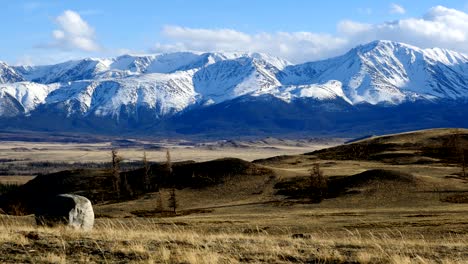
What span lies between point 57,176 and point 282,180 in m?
53.7

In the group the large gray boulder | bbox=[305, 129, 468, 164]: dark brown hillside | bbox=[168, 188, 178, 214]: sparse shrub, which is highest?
the large gray boulder

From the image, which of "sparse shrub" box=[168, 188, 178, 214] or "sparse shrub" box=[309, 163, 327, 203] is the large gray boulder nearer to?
"sparse shrub" box=[168, 188, 178, 214]

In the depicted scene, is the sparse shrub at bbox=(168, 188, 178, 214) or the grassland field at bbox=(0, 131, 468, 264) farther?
the sparse shrub at bbox=(168, 188, 178, 214)

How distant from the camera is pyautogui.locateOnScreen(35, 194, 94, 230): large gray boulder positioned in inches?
1093

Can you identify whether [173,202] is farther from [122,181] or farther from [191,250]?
[191,250]

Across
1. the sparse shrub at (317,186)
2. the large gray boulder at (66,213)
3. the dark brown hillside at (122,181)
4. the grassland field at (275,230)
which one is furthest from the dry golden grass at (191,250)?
the dark brown hillside at (122,181)

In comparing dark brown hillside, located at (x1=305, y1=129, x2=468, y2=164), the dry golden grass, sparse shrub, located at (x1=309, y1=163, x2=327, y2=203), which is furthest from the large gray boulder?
dark brown hillside, located at (x1=305, y1=129, x2=468, y2=164)

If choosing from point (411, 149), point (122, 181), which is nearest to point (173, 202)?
point (122, 181)

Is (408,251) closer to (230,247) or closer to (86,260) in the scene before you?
(230,247)

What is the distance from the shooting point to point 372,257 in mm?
17141

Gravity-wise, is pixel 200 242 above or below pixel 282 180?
above

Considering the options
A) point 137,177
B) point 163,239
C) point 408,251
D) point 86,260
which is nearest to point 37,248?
point 86,260

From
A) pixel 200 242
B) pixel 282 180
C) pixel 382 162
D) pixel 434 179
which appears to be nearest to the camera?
pixel 200 242

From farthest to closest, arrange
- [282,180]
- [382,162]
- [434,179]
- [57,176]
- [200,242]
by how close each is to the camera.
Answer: [57,176], [382,162], [282,180], [434,179], [200,242]
